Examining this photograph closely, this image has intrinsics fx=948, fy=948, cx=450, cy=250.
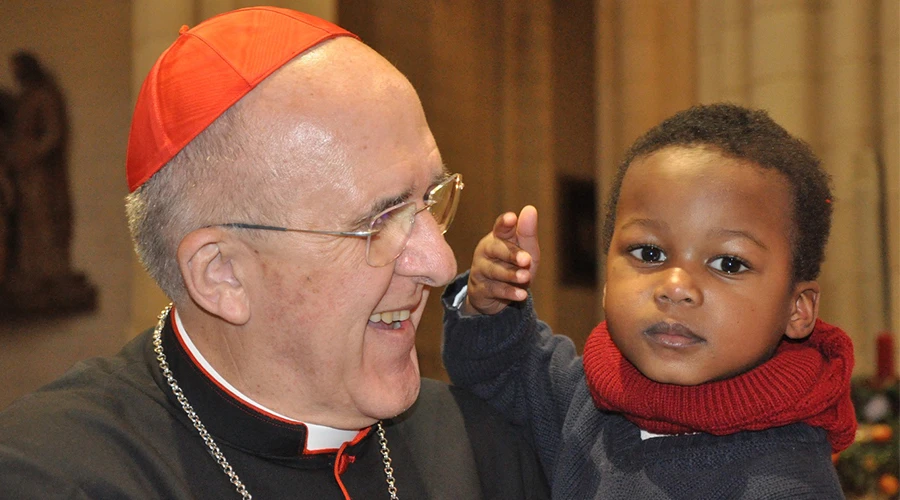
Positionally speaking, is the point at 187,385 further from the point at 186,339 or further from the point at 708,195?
the point at 708,195

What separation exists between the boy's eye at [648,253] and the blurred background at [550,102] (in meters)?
2.64

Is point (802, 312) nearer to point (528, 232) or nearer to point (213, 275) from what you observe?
point (528, 232)

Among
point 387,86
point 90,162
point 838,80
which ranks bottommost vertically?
point 90,162

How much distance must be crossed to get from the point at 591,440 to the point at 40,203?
5428 millimetres

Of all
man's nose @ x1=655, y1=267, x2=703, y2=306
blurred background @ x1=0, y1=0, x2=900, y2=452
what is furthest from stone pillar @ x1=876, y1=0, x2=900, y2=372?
man's nose @ x1=655, y1=267, x2=703, y2=306

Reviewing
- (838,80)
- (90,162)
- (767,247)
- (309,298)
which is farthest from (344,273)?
(90,162)

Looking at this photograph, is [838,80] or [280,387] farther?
[838,80]

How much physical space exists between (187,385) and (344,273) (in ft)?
1.44

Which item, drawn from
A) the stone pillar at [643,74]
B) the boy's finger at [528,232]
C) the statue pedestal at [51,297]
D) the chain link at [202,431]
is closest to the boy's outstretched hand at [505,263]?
the boy's finger at [528,232]

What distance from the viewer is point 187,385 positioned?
2.08 meters

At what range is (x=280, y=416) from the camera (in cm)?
210

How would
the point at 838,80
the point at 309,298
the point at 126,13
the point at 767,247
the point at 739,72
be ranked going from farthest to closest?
the point at 126,13
the point at 739,72
the point at 838,80
the point at 767,247
the point at 309,298

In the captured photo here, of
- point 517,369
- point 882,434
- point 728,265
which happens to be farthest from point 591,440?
point 882,434

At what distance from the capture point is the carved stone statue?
6.57 meters
